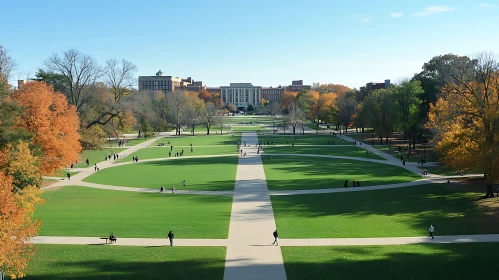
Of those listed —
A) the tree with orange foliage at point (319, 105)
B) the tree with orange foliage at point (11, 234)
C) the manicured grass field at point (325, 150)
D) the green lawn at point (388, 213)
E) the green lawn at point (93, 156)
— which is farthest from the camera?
the tree with orange foliage at point (319, 105)

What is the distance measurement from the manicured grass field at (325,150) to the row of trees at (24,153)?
35106 millimetres

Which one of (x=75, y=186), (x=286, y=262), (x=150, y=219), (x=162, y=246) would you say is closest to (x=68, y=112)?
(x=75, y=186)

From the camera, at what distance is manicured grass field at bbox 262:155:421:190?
40.4 metres

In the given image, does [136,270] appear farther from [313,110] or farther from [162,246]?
[313,110]

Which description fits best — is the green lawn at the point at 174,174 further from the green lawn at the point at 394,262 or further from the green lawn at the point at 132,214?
the green lawn at the point at 394,262

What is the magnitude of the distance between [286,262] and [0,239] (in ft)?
38.7

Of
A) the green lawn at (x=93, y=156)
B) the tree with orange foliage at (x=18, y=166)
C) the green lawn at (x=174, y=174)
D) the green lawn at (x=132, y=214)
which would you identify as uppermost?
the tree with orange foliage at (x=18, y=166)

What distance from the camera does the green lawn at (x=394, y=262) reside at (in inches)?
704

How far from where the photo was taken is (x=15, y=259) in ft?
54.2

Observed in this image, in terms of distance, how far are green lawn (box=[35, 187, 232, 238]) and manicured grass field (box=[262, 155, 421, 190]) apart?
9335 millimetres

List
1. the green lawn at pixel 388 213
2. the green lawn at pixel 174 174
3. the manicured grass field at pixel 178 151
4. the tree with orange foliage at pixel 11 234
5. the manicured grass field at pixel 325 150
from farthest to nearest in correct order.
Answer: the manicured grass field at pixel 178 151, the manicured grass field at pixel 325 150, the green lawn at pixel 174 174, the green lawn at pixel 388 213, the tree with orange foliage at pixel 11 234

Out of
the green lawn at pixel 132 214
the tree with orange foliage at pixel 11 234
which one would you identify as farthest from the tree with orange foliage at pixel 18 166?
the tree with orange foliage at pixel 11 234

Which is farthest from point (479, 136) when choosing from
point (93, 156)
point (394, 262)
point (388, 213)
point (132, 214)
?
point (93, 156)

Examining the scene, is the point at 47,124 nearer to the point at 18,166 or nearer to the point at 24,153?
the point at 24,153
